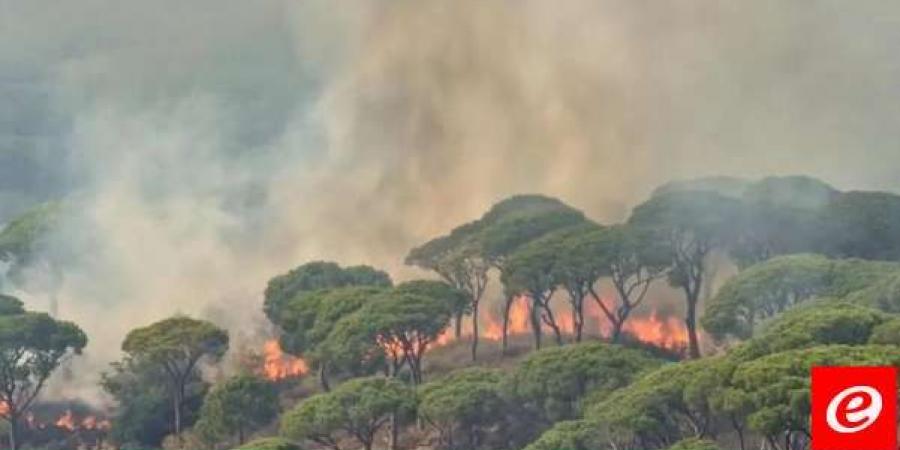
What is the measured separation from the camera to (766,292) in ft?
378

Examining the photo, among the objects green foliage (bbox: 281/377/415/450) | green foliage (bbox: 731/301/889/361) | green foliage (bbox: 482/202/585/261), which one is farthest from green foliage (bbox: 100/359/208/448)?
green foliage (bbox: 731/301/889/361)

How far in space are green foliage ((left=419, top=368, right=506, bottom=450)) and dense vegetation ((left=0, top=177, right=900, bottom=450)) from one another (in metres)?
0.20

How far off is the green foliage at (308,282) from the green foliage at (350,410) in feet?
140

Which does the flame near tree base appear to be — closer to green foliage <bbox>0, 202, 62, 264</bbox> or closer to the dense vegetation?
the dense vegetation

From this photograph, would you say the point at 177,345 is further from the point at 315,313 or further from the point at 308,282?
the point at 308,282

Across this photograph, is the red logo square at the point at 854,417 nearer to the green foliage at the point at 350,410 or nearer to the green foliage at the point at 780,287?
the green foliage at the point at 350,410

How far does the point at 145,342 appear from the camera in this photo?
13025 centimetres

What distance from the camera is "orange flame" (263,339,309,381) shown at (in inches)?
5940

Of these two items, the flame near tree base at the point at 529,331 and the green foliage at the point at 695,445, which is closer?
the green foliage at the point at 695,445

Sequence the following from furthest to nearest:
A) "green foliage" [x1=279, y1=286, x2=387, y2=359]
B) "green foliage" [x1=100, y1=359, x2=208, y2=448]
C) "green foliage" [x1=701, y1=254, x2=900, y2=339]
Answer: "green foliage" [x1=100, y1=359, x2=208, y2=448] < "green foliage" [x1=279, y1=286, x2=387, y2=359] < "green foliage" [x1=701, y1=254, x2=900, y2=339]

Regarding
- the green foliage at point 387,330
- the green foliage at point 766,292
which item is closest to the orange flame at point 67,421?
the green foliage at point 387,330

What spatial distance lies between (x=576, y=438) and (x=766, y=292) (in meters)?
31.3

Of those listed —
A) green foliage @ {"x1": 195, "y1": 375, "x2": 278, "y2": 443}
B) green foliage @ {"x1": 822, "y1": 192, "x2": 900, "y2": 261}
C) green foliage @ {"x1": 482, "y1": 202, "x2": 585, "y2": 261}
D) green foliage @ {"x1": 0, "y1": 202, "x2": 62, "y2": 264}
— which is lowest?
green foliage @ {"x1": 195, "y1": 375, "x2": 278, "y2": 443}

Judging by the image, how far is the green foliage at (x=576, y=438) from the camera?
92.1 metres
